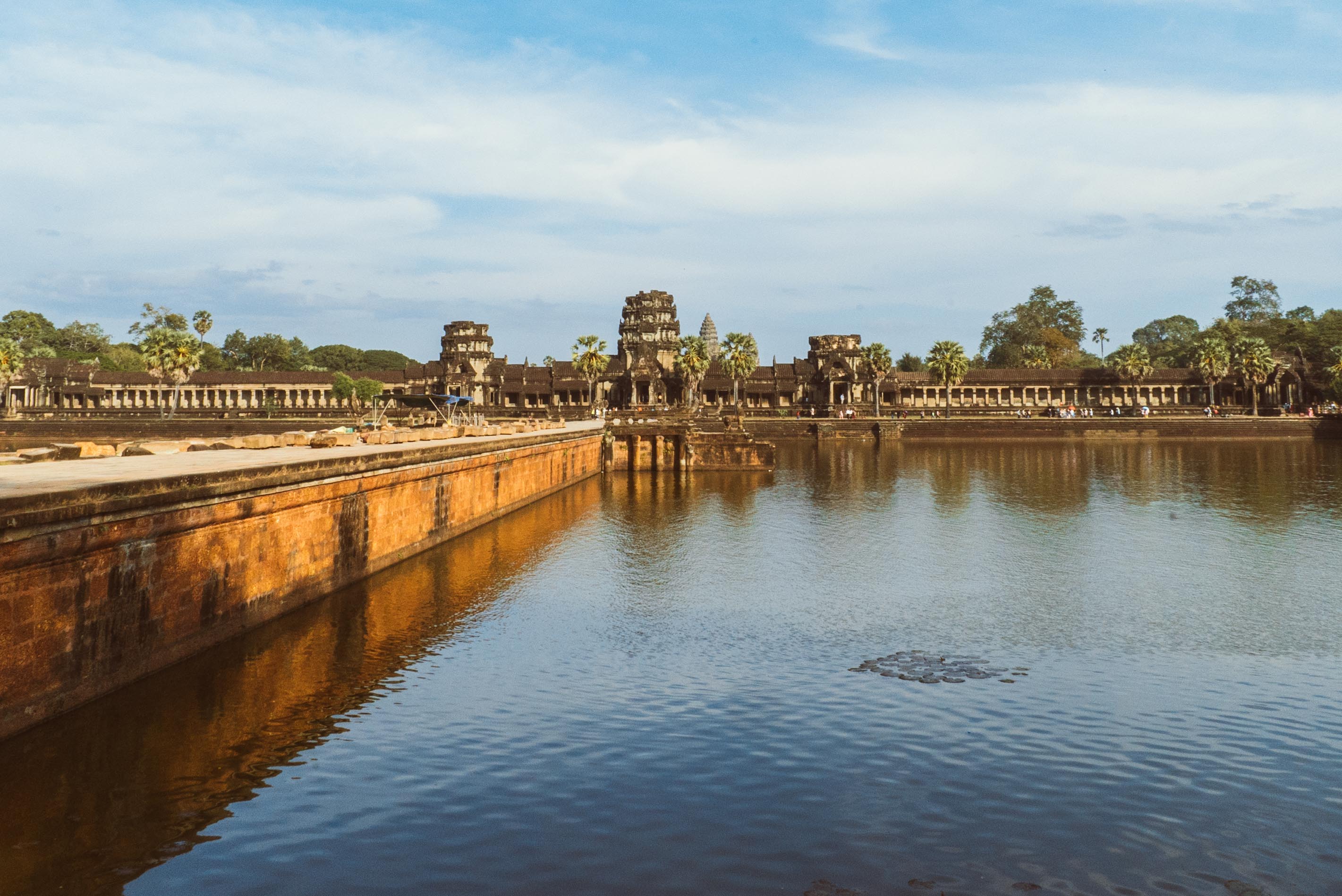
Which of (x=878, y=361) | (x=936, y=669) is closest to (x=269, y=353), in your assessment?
(x=878, y=361)

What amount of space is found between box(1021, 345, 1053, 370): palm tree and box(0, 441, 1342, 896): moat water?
115391mm

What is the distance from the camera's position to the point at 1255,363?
99375 mm

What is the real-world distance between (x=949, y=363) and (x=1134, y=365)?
75.3 ft

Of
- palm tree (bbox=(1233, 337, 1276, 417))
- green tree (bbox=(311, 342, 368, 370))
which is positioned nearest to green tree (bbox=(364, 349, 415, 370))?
green tree (bbox=(311, 342, 368, 370))

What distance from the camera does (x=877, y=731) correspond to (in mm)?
12844

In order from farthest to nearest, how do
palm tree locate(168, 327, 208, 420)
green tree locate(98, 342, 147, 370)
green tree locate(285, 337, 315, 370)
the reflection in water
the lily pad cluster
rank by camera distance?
green tree locate(285, 337, 315, 370) → green tree locate(98, 342, 147, 370) → palm tree locate(168, 327, 208, 420) → the lily pad cluster → the reflection in water

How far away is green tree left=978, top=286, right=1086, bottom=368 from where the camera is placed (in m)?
153

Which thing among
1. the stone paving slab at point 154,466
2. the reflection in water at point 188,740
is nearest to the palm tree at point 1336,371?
the stone paving slab at point 154,466

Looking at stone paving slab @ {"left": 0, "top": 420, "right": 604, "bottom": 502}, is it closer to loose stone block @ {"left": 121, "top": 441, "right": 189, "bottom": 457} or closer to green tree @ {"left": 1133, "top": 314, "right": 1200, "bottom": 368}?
loose stone block @ {"left": 121, "top": 441, "right": 189, "bottom": 457}

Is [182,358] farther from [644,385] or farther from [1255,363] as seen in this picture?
[1255,363]

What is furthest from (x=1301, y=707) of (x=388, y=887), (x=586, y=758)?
(x=388, y=887)

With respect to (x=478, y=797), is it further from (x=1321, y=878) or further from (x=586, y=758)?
(x=1321, y=878)

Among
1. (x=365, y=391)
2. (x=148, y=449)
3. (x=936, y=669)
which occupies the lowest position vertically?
(x=936, y=669)

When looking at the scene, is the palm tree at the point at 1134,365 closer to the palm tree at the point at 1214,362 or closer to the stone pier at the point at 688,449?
the palm tree at the point at 1214,362
